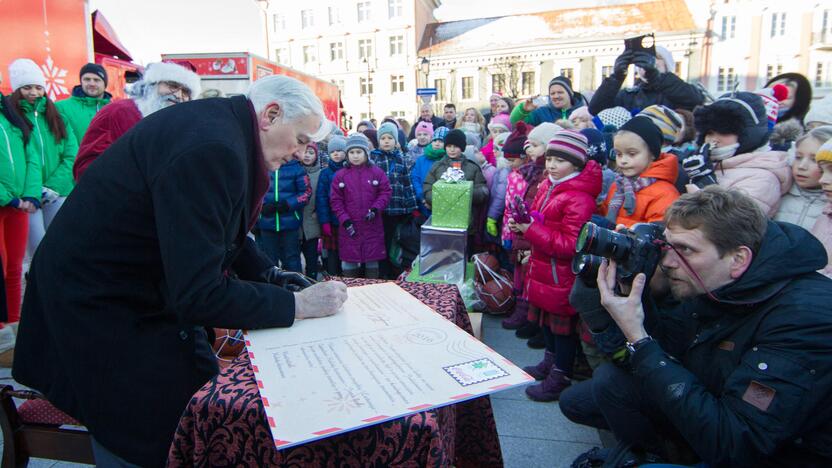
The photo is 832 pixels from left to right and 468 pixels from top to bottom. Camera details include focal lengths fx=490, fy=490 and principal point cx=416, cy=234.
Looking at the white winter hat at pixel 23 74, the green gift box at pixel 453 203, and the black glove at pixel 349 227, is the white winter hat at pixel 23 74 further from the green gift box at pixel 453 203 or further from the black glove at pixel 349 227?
the green gift box at pixel 453 203

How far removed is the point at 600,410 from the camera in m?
2.05

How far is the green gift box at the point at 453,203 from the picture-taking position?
431cm

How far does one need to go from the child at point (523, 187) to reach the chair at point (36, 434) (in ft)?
9.54

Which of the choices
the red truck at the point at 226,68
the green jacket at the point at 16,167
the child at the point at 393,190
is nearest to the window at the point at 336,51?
the red truck at the point at 226,68

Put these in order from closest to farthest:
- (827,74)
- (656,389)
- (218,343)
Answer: (656,389)
(218,343)
(827,74)

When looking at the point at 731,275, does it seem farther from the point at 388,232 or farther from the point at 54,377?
the point at 388,232

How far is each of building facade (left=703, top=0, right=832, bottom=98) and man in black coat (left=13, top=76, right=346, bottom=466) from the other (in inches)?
1411

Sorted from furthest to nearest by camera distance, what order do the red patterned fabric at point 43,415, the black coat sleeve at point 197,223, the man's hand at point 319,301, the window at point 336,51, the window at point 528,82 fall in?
the window at point 336,51
the window at point 528,82
the red patterned fabric at point 43,415
the man's hand at point 319,301
the black coat sleeve at point 197,223

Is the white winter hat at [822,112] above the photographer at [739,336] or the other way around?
above

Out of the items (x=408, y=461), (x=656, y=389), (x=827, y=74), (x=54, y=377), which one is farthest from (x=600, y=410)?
(x=827, y=74)

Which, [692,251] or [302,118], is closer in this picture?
[302,118]

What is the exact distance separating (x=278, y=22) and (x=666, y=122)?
157 ft

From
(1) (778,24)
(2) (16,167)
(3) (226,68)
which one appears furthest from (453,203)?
(1) (778,24)

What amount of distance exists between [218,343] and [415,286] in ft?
2.54
